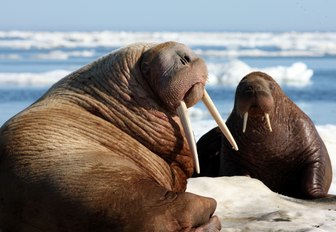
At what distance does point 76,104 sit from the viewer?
476 cm

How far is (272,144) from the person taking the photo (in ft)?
23.4

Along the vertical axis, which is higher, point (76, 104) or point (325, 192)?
point (76, 104)

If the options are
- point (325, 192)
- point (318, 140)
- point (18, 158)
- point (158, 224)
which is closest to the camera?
point (158, 224)

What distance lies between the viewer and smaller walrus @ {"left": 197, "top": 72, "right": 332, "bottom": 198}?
22.5ft

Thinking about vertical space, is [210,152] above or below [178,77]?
below

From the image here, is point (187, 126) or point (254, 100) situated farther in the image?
point (254, 100)

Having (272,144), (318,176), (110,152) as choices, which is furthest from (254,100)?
(110,152)

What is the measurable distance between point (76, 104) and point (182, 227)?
1145mm

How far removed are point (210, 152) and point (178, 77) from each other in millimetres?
3205

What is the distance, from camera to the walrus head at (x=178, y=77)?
465cm

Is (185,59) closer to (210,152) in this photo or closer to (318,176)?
(318,176)

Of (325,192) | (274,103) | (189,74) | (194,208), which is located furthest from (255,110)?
(194,208)

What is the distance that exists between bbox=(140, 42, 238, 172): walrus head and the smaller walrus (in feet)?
6.85

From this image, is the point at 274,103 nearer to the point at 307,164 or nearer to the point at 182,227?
the point at 307,164
